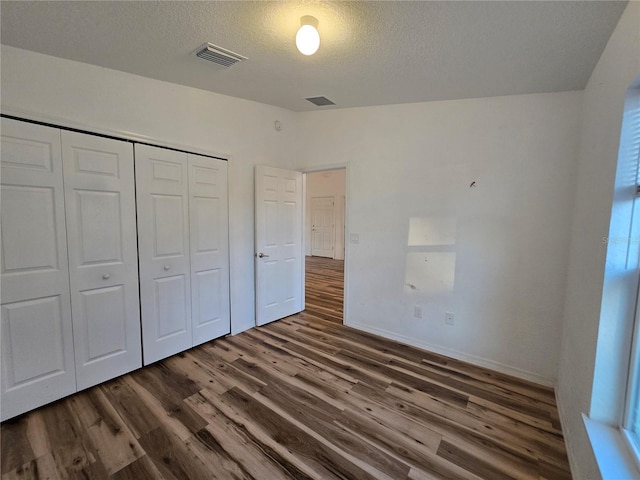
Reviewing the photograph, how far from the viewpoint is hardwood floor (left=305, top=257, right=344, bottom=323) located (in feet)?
12.9

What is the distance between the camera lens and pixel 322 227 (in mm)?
9125

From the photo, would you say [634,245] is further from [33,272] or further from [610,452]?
[33,272]

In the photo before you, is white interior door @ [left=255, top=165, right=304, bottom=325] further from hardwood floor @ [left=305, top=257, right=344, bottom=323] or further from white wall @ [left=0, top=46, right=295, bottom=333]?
hardwood floor @ [left=305, top=257, right=344, bottom=323]

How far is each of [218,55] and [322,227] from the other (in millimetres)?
7206

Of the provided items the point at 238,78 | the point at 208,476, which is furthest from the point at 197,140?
the point at 208,476

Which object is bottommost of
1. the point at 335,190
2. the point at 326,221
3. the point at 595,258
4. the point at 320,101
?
the point at 595,258

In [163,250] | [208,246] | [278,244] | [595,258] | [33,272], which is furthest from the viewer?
[278,244]

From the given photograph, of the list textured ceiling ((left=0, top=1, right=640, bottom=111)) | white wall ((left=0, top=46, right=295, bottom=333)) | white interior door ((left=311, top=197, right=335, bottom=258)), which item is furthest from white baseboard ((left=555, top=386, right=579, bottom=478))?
white interior door ((left=311, top=197, right=335, bottom=258))

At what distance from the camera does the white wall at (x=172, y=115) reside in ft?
6.25

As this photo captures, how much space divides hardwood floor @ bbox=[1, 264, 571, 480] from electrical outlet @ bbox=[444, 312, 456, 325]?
37 cm

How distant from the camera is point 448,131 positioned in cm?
267

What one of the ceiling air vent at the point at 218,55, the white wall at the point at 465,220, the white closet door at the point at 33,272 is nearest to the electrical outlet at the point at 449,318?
the white wall at the point at 465,220

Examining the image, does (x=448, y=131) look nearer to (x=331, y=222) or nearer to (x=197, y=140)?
(x=197, y=140)

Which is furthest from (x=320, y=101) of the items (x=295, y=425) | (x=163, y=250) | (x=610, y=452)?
(x=610, y=452)
